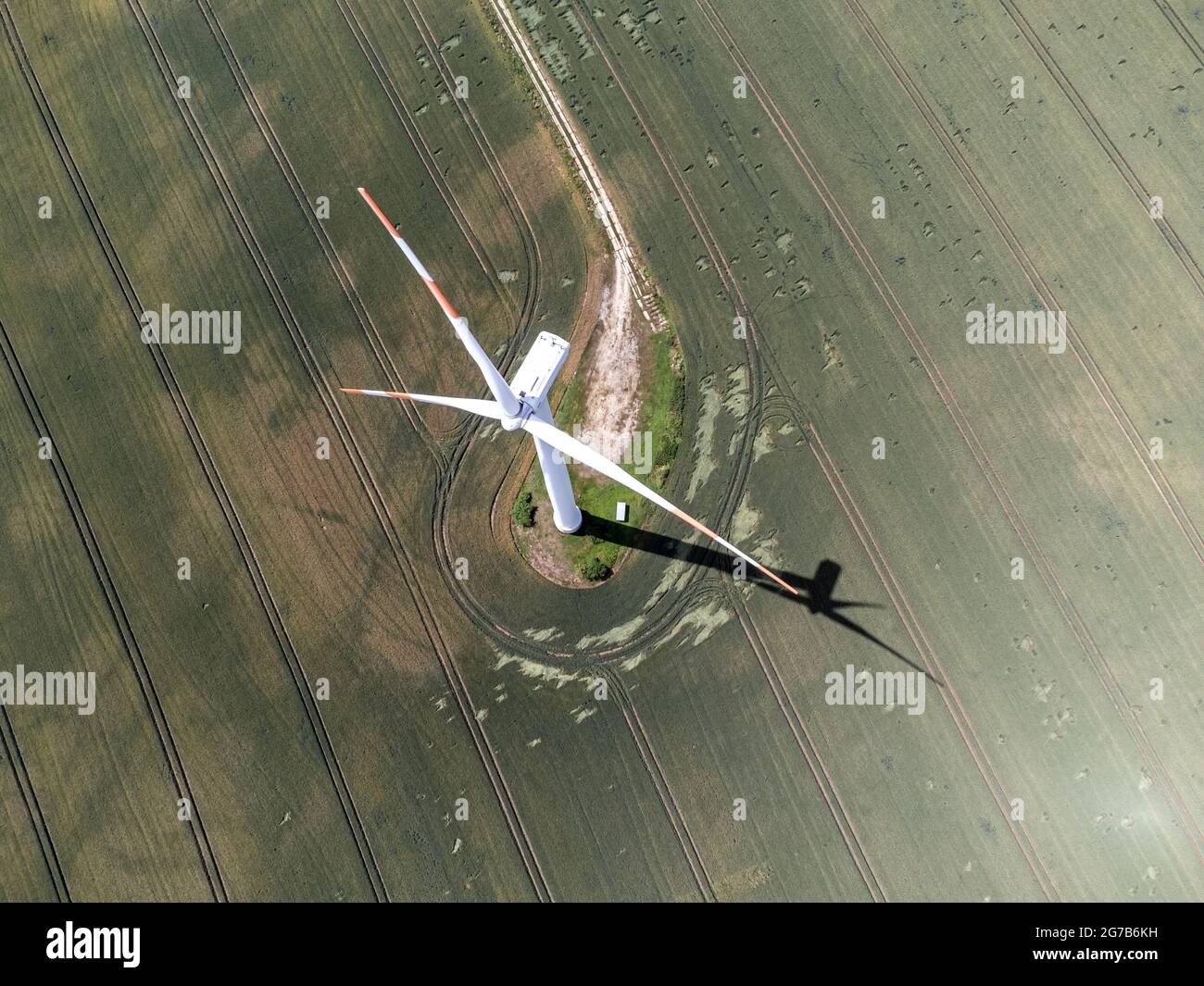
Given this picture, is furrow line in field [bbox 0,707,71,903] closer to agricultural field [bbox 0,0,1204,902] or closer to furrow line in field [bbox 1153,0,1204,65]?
agricultural field [bbox 0,0,1204,902]

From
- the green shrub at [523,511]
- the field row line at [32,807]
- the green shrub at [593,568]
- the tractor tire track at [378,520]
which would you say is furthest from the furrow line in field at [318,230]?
the field row line at [32,807]

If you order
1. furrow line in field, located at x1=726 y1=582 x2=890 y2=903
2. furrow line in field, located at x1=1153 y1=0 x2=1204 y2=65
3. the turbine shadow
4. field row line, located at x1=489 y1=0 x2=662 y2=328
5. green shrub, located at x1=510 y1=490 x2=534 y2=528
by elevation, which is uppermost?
field row line, located at x1=489 y1=0 x2=662 y2=328

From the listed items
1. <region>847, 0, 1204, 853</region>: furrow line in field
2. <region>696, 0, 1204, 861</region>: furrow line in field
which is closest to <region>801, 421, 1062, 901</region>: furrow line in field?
<region>696, 0, 1204, 861</region>: furrow line in field

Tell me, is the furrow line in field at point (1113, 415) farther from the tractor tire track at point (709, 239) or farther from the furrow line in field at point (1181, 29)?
the furrow line in field at point (1181, 29)

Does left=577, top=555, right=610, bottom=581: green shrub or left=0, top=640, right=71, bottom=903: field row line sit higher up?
left=0, top=640, right=71, bottom=903: field row line

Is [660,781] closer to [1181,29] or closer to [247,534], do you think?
[247,534]

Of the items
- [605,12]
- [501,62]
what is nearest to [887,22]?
[605,12]
